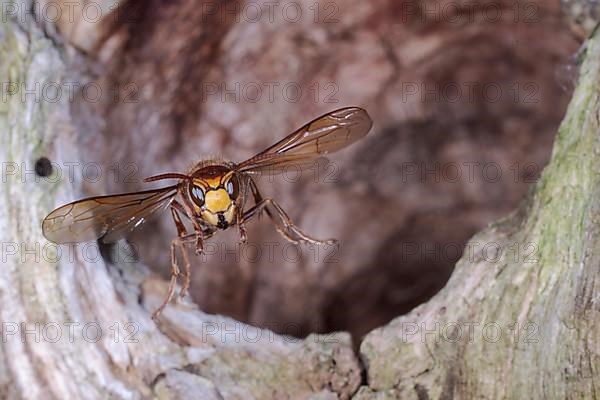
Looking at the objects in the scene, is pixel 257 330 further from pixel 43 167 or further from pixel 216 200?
pixel 43 167

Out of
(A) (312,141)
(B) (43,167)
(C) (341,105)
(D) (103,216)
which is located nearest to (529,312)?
(A) (312,141)

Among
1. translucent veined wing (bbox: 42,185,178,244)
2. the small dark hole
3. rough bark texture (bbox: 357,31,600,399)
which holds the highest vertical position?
the small dark hole

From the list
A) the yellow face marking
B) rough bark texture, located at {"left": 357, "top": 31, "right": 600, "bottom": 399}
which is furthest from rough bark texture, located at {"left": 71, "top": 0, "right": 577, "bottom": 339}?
rough bark texture, located at {"left": 357, "top": 31, "right": 600, "bottom": 399}

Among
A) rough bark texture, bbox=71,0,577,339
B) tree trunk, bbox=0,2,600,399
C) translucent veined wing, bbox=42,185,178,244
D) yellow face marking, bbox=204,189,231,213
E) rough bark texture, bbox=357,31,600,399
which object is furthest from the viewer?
rough bark texture, bbox=71,0,577,339

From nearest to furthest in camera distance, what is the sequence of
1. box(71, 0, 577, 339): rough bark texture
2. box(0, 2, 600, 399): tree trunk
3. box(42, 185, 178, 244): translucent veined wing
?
box(0, 2, 600, 399): tree trunk, box(42, 185, 178, 244): translucent veined wing, box(71, 0, 577, 339): rough bark texture

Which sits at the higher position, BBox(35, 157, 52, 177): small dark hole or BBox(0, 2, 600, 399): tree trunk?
BBox(35, 157, 52, 177): small dark hole

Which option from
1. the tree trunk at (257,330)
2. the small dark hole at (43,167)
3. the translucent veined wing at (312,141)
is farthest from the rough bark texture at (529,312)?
the small dark hole at (43,167)

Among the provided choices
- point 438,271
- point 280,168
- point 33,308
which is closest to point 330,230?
point 438,271

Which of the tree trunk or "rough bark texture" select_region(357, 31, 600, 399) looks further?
the tree trunk

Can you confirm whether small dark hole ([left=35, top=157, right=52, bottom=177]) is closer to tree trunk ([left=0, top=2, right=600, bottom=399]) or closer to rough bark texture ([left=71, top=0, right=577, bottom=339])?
tree trunk ([left=0, top=2, right=600, bottom=399])
